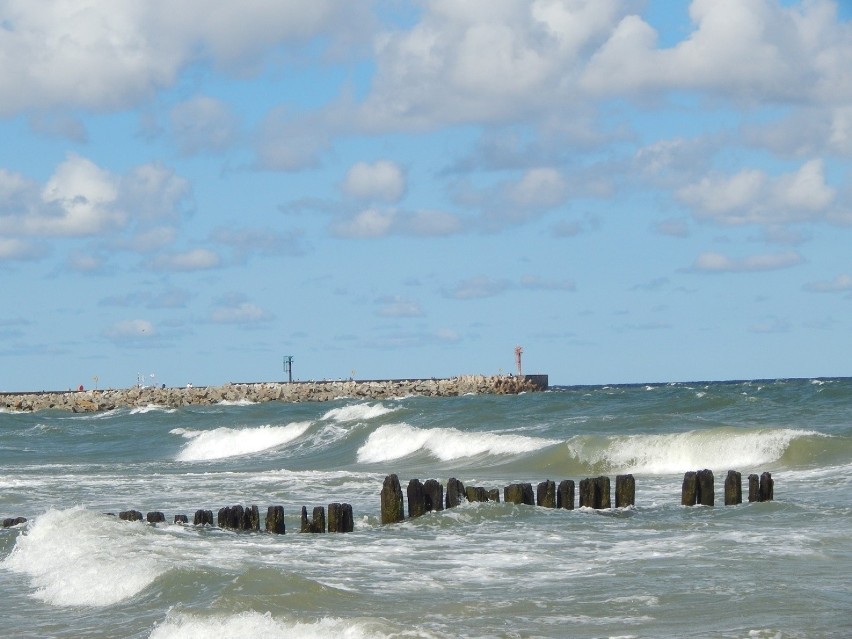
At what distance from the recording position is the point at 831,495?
2009 centimetres

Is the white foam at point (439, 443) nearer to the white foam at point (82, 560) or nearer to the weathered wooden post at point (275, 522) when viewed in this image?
the weathered wooden post at point (275, 522)

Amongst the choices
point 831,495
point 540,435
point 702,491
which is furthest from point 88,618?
point 540,435

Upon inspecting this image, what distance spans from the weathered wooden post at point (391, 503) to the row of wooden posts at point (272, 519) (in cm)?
55

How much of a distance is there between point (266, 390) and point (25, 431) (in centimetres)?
3260

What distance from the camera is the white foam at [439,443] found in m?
34.6

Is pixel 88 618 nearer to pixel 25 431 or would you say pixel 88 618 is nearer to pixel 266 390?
pixel 25 431

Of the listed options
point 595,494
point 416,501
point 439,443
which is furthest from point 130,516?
point 439,443

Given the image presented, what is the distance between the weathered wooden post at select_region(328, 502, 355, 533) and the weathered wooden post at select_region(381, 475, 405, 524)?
825 mm

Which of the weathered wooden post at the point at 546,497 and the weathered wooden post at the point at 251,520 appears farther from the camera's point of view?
the weathered wooden post at the point at 546,497

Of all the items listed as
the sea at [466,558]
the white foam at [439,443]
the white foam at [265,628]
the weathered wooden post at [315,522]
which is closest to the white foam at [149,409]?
the white foam at [439,443]

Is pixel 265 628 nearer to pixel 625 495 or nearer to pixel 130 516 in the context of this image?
pixel 130 516

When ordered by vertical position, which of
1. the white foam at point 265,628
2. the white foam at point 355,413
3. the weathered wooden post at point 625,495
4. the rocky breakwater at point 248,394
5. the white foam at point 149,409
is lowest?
the white foam at point 265,628

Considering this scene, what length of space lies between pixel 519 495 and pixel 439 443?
761 inches

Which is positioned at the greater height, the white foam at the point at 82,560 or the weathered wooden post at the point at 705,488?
the weathered wooden post at the point at 705,488
